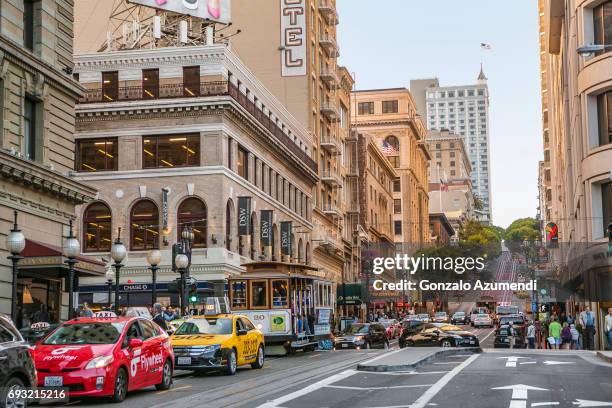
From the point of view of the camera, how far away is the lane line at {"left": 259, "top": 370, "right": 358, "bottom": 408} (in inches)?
666

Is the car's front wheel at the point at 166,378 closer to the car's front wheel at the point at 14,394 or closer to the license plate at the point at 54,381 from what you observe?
the license plate at the point at 54,381

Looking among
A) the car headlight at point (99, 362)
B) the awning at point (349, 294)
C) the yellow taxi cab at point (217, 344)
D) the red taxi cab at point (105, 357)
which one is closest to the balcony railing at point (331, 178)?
the awning at point (349, 294)

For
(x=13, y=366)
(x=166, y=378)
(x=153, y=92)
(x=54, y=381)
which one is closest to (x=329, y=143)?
(x=153, y=92)

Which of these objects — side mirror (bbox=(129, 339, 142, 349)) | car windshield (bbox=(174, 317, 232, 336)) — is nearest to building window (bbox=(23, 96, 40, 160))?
car windshield (bbox=(174, 317, 232, 336))

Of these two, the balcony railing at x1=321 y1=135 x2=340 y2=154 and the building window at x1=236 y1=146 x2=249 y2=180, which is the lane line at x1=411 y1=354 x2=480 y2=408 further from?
the balcony railing at x1=321 y1=135 x2=340 y2=154

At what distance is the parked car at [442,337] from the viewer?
142ft

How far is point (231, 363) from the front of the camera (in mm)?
24703

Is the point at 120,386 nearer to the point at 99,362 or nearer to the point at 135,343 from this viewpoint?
the point at 99,362

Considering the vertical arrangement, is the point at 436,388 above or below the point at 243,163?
below

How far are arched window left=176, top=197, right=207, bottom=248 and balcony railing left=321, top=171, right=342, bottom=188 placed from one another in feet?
102

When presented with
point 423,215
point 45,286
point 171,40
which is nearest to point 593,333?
point 45,286

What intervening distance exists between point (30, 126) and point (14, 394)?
18936 mm

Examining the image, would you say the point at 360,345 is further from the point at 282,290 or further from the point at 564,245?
the point at 564,245

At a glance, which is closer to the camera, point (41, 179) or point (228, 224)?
point (41, 179)
